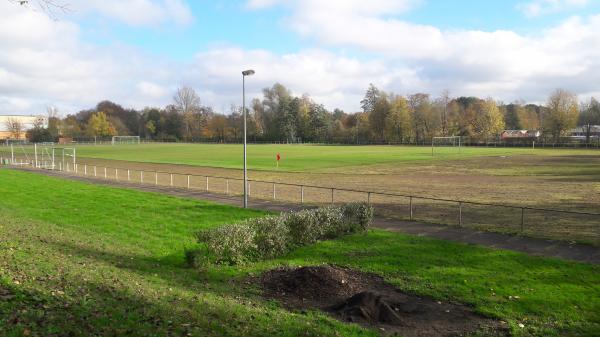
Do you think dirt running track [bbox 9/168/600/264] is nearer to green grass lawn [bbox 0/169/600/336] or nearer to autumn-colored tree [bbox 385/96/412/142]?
green grass lawn [bbox 0/169/600/336]

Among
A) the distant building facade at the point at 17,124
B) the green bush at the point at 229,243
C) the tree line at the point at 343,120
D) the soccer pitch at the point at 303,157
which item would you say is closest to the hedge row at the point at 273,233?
the green bush at the point at 229,243

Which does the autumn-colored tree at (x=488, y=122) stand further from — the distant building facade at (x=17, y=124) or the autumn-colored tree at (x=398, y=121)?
A: the distant building facade at (x=17, y=124)

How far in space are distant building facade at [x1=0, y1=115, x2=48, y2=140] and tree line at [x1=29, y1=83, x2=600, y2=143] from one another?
5.95 m

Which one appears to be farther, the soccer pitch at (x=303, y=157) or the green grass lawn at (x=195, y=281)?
the soccer pitch at (x=303, y=157)

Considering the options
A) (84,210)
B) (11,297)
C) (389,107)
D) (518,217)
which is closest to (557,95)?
(389,107)

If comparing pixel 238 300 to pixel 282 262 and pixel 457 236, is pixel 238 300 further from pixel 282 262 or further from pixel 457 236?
pixel 457 236

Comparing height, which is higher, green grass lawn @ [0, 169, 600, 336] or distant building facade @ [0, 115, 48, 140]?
distant building facade @ [0, 115, 48, 140]

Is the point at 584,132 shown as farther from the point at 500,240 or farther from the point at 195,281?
the point at 195,281

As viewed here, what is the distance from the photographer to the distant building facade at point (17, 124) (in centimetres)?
16362

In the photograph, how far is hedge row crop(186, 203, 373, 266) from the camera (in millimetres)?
13305

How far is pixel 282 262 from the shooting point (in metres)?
14.0

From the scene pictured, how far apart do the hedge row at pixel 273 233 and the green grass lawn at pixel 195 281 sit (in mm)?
428

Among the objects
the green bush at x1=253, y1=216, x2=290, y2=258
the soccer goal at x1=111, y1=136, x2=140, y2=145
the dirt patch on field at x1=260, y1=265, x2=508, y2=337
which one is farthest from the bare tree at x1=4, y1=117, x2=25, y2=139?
the dirt patch on field at x1=260, y1=265, x2=508, y2=337

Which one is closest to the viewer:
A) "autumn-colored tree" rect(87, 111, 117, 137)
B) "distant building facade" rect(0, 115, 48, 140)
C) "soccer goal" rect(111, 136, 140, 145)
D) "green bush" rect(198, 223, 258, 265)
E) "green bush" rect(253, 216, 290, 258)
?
"green bush" rect(198, 223, 258, 265)
